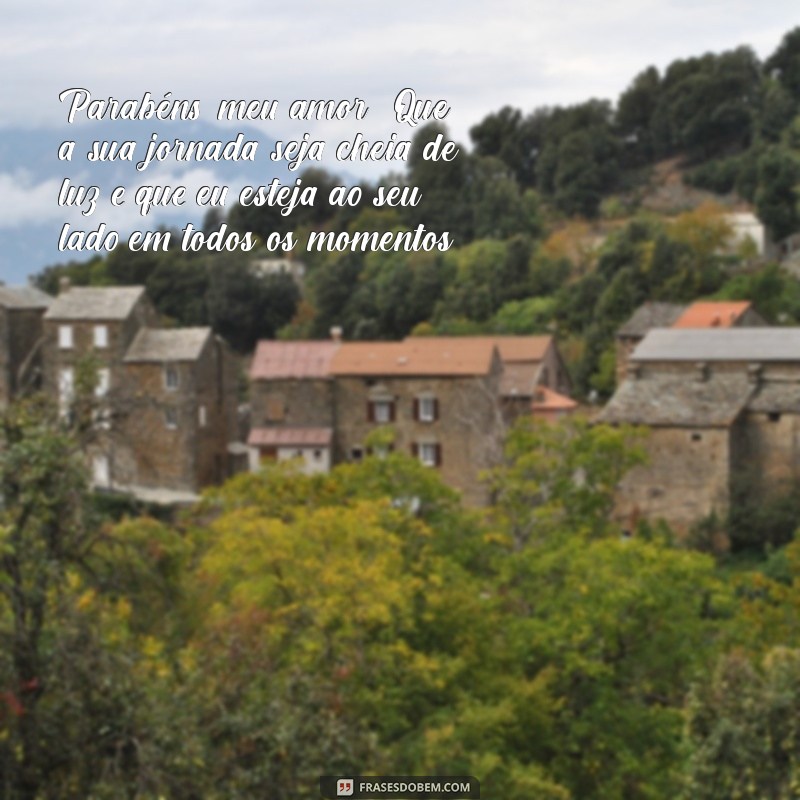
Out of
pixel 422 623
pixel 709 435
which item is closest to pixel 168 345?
pixel 709 435

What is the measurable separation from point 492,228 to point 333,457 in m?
27.6

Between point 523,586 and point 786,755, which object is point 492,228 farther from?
point 786,755

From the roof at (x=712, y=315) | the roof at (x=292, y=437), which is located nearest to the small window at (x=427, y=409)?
the roof at (x=292, y=437)

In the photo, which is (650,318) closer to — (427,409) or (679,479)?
(427,409)

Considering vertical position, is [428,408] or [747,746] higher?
[428,408]

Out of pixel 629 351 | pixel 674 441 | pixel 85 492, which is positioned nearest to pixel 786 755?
pixel 85 492

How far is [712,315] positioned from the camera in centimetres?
4731

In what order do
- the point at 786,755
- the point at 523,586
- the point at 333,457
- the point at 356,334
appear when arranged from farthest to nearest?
the point at 356,334
the point at 333,457
the point at 523,586
the point at 786,755

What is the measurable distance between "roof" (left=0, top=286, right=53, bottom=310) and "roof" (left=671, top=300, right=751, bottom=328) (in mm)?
16841

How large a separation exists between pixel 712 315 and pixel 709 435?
33.4 feet

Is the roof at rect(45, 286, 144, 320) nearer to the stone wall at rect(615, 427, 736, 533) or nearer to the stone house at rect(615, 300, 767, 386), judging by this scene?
the stone house at rect(615, 300, 767, 386)

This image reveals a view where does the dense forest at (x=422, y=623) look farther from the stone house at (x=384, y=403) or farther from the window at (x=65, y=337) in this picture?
the window at (x=65, y=337)

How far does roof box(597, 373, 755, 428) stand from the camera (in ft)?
125

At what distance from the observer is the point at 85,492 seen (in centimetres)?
1077
